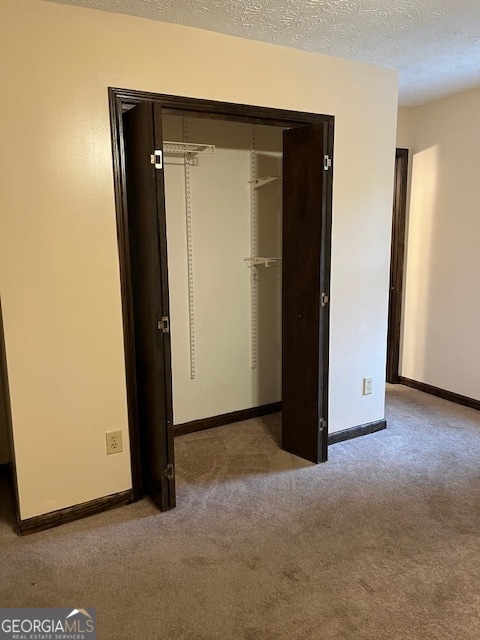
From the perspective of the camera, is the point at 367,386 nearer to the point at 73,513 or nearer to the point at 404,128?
the point at 73,513

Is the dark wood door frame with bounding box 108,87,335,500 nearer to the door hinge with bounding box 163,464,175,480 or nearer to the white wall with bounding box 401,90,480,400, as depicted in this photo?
the door hinge with bounding box 163,464,175,480

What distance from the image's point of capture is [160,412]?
249 cm

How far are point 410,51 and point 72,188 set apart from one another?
2058 mm

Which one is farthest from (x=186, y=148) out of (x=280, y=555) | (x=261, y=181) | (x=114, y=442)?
(x=280, y=555)

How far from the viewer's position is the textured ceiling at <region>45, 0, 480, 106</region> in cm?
217

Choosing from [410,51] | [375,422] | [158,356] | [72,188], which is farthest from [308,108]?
[375,422]

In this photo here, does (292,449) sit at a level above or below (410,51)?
below

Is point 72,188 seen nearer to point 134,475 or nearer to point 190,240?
point 190,240

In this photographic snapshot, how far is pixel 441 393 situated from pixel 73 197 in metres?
3.42

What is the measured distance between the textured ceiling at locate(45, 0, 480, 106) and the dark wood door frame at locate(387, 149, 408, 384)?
4.09ft

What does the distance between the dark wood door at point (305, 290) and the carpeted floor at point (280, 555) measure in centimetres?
24

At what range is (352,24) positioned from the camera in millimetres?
2402

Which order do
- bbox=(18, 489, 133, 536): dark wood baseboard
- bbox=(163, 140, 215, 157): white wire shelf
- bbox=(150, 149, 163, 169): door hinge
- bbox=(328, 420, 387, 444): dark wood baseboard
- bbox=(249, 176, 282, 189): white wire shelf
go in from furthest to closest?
bbox=(249, 176, 282, 189): white wire shelf, bbox=(328, 420, 387, 444): dark wood baseboard, bbox=(163, 140, 215, 157): white wire shelf, bbox=(18, 489, 133, 536): dark wood baseboard, bbox=(150, 149, 163, 169): door hinge

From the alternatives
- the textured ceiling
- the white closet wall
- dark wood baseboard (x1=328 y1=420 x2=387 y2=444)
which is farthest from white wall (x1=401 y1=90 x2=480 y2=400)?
the white closet wall
